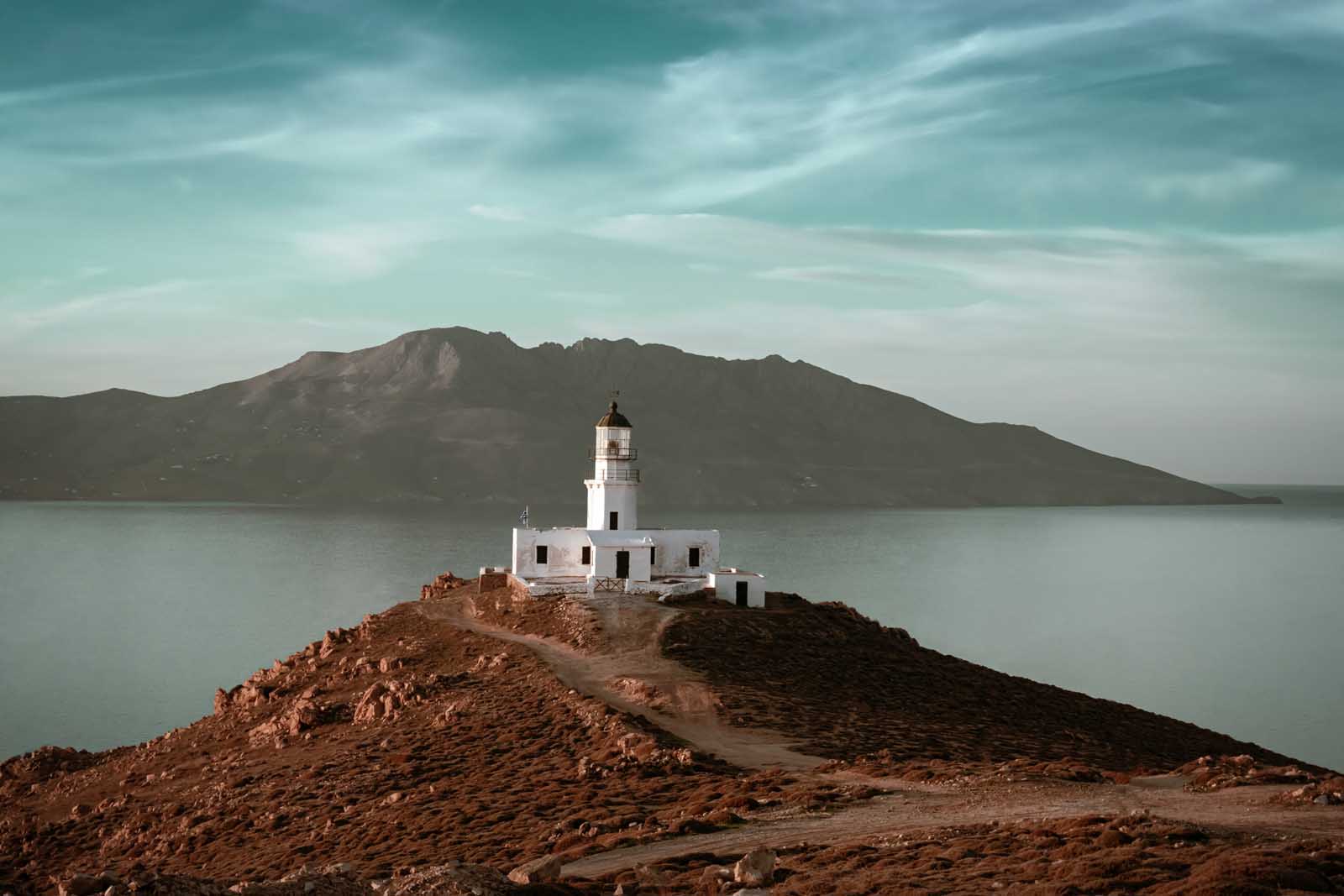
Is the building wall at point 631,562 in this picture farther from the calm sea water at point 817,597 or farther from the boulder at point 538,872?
the boulder at point 538,872

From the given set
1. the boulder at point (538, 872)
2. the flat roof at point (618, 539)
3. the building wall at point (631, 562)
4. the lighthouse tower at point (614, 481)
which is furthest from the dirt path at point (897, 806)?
the lighthouse tower at point (614, 481)

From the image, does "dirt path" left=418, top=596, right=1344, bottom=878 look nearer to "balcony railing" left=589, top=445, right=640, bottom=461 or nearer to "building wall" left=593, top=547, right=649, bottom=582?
"building wall" left=593, top=547, right=649, bottom=582

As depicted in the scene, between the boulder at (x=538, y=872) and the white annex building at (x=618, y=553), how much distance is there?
22.3 m

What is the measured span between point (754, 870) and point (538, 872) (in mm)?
2339

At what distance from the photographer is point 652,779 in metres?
19.2

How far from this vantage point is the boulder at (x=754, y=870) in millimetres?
11750

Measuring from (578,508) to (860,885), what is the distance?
18962 centimetres

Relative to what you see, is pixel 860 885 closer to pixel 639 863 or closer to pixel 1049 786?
pixel 639 863

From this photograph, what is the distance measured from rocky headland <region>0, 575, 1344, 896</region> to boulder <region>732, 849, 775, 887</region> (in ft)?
0.09

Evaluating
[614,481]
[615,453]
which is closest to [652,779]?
[614,481]

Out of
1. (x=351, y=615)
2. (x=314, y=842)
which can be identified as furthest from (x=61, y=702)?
(x=314, y=842)

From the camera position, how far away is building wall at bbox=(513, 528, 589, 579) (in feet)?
123

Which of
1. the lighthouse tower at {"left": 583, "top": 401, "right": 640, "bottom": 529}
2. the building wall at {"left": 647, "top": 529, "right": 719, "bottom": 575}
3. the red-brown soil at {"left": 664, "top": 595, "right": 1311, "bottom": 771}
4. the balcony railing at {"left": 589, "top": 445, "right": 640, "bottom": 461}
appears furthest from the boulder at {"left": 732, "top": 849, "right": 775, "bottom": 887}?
the balcony railing at {"left": 589, "top": 445, "right": 640, "bottom": 461}

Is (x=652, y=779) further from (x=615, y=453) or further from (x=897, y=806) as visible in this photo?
(x=615, y=453)
